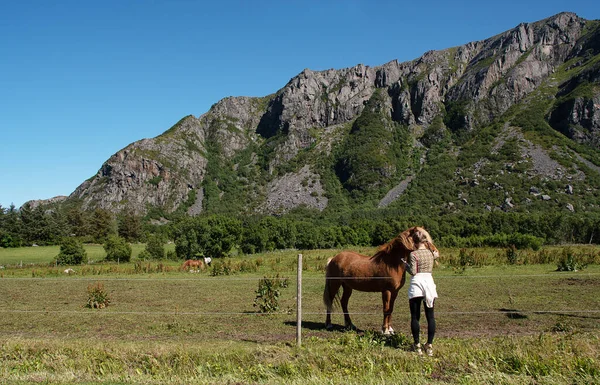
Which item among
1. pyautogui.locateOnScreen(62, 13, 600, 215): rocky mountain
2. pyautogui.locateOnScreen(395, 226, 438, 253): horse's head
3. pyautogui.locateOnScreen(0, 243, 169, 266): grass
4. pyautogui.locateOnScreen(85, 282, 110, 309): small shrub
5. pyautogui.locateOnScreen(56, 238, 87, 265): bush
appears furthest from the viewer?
pyautogui.locateOnScreen(62, 13, 600, 215): rocky mountain

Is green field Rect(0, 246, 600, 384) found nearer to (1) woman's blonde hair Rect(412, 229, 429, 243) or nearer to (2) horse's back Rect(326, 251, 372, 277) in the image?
(2) horse's back Rect(326, 251, 372, 277)

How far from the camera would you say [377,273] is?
9.08 meters

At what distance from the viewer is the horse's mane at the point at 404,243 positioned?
24.2ft

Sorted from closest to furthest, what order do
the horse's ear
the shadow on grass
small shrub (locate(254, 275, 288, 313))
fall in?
the horse's ear, the shadow on grass, small shrub (locate(254, 275, 288, 313))

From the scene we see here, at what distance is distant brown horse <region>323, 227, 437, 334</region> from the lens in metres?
8.56

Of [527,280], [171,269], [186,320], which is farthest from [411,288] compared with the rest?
[171,269]

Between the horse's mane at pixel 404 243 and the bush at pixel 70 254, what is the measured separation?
42.2 meters

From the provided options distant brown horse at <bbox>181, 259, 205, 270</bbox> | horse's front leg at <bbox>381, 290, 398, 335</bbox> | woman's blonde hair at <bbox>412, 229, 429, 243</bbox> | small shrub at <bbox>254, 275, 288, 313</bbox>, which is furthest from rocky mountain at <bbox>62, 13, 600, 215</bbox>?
woman's blonde hair at <bbox>412, 229, 429, 243</bbox>

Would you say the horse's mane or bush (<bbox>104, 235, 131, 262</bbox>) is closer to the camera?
the horse's mane

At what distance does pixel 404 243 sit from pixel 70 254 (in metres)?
44.4

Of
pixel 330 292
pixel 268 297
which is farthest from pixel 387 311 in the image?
pixel 268 297

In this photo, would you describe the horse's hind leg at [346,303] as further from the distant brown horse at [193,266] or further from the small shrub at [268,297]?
the distant brown horse at [193,266]

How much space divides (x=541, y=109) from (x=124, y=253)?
16915 centimetres

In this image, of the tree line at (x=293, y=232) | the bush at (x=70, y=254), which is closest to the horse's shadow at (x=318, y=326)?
the bush at (x=70, y=254)
